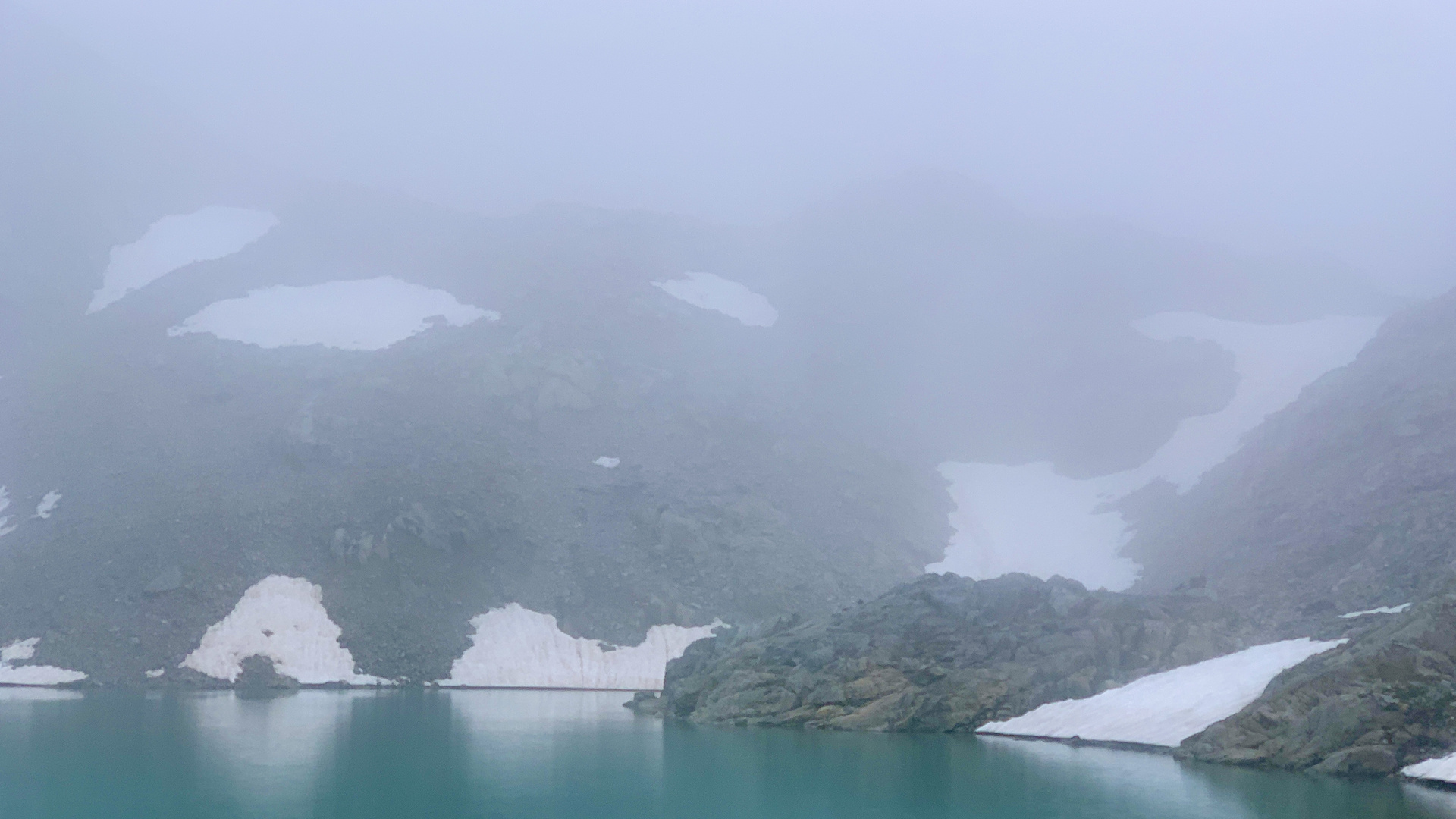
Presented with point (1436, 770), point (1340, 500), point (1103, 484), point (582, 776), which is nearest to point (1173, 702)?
point (1436, 770)

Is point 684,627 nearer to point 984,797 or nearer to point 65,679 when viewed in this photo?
point 65,679

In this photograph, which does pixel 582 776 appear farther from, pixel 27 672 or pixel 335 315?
pixel 335 315

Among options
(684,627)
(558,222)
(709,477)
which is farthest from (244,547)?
(558,222)

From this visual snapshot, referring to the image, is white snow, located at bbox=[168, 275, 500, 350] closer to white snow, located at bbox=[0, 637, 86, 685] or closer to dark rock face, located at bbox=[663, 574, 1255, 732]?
white snow, located at bbox=[0, 637, 86, 685]

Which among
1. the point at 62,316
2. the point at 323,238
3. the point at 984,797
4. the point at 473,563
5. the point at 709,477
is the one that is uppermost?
the point at 323,238

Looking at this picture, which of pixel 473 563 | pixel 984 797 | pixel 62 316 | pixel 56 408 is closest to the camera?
pixel 984 797

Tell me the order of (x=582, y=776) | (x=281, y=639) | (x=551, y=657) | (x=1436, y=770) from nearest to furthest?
(x=1436, y=770) → (x=582, y=776) → (x=281, y=639) → (x=551, y=657)
